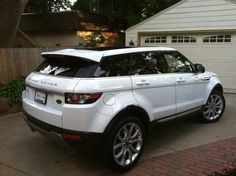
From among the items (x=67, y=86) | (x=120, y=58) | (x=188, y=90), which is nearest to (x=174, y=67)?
(x=188, y=90)

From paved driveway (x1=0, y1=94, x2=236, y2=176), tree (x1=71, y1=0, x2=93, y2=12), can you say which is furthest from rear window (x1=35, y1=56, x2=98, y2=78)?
tree (x1=71, y1=0, x2=93, y2=12)

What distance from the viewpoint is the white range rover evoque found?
12.6 ft

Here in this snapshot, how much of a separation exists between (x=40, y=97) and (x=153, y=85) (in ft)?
5.72

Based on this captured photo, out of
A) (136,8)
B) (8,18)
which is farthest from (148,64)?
(136,8)

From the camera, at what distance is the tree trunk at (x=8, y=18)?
925 cm

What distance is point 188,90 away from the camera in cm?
562

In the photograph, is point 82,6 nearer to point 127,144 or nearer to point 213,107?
point 213,107

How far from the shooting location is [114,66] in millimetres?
4324

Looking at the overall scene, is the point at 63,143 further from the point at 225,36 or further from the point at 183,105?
the point at 225,36

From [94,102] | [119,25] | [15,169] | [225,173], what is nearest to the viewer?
[94,102]

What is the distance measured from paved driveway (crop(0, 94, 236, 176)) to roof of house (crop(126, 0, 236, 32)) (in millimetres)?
4766

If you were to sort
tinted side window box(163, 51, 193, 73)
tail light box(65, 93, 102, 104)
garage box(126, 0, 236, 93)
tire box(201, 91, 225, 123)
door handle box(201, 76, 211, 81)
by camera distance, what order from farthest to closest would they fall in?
garage box(126, 0, 236, 93), tire box(201, 91, 225, 123), door handle box(201, 76, 211, 81), tinted side window box(163, 51, 193, 73), tail light box(65, 93, 102, 104)

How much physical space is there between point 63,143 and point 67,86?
77 centimetres

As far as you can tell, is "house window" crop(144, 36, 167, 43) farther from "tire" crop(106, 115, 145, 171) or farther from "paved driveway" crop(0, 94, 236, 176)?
"tire" crop(106, 115, 145, 171)
